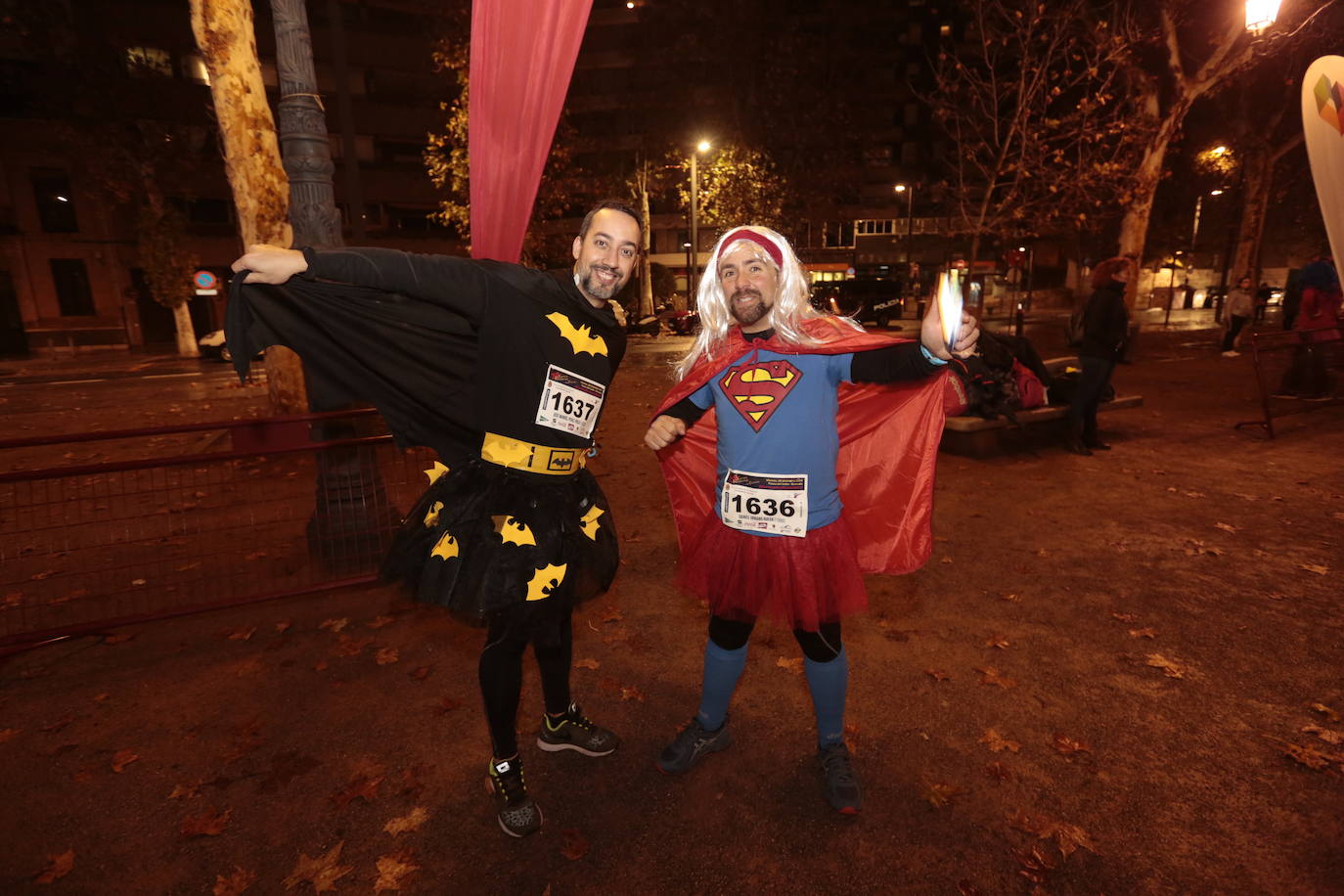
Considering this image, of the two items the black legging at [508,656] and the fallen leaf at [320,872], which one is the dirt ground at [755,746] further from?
the black legging at [508,656]

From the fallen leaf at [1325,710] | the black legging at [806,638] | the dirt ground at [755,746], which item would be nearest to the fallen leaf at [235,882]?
the dirt ground at [755,746]

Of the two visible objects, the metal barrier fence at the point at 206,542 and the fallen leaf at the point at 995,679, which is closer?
the fallen leaf at the point at 995,679

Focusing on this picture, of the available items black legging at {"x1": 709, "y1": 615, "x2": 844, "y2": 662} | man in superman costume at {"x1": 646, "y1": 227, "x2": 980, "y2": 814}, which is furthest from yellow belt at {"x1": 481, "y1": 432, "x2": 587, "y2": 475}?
black legging at {"x1": 709, "y1": 615, "x2": 844, "y2": 662}

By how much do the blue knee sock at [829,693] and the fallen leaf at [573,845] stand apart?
120 cm

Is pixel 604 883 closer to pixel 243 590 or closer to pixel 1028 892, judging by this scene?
pixel 1028 892

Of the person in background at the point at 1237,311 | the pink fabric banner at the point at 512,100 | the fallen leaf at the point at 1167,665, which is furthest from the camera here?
the person in background at the point at 1237,311

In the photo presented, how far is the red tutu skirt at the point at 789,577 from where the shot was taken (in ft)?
9.48

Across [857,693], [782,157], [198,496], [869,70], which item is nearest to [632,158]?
[782,157]

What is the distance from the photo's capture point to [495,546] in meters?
2.73

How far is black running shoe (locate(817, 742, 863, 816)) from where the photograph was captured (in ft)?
10.1

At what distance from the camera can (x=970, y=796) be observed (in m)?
3.16

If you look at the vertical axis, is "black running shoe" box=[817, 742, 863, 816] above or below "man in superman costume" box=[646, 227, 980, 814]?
below

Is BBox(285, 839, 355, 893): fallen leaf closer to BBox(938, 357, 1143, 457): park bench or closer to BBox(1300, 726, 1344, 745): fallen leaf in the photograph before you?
BBox(1300, 726, 1344, 745): fallen leaf

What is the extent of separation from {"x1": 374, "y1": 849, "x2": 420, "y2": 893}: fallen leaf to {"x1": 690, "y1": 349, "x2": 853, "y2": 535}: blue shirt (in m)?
2.23
